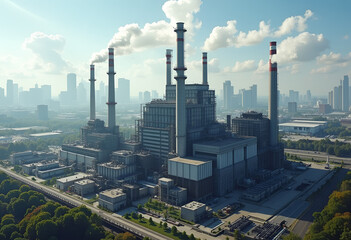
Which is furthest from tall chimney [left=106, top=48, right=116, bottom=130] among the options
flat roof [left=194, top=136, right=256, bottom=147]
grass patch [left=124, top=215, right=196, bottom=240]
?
grass patch [left=124, top=215, right=196, bottom=240]

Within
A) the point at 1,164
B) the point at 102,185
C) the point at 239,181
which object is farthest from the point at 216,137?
the point at 1,164

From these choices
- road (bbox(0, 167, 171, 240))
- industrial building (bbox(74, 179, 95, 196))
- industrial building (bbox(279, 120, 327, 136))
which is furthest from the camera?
industrial building (bbox(279, 120, 327, 136))

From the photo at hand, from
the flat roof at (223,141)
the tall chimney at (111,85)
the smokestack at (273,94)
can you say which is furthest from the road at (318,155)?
the tall chimney at (111,85)

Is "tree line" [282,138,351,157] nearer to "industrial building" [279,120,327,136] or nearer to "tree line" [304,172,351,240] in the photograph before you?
"industrial building" [279,120,327,136]

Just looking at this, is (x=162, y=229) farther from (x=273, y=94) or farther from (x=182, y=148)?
(x=273, y=94)

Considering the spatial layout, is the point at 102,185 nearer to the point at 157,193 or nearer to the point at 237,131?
the point at 157,193

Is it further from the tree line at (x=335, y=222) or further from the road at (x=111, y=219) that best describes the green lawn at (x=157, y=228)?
the tree line at (x=335, y=222)
